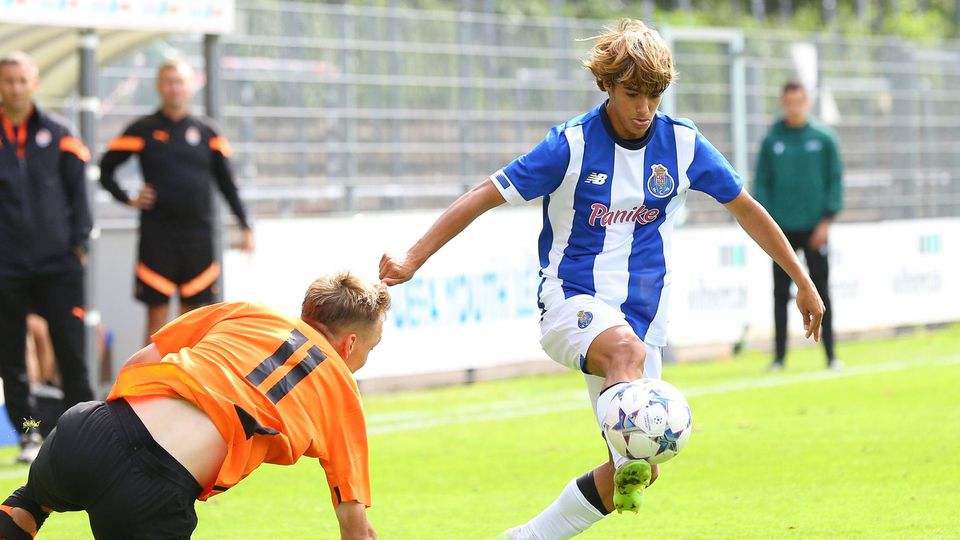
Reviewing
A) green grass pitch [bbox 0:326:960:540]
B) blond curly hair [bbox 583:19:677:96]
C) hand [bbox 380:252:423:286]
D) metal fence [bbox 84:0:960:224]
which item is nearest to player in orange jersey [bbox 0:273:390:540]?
hand [bbox 380:252:423:286]

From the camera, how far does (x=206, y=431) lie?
172 inches

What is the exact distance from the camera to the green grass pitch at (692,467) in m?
6.59

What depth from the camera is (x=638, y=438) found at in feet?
16.1

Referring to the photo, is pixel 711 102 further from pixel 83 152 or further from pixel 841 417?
pixel 83 152

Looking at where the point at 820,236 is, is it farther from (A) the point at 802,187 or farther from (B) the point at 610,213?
(B) the point at 610,213

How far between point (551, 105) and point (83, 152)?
28.4 ft

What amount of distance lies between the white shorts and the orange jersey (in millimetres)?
1146

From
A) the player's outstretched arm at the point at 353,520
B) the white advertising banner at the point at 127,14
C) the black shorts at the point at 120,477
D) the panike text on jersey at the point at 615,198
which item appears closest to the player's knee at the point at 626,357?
the panike text on jersey at the point at 615,198

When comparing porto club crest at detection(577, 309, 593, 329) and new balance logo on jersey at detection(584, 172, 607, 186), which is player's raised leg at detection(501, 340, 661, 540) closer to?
porto club crest at detection(577, 309, 593, 329)

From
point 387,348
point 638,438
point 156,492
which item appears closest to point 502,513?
point 638,438

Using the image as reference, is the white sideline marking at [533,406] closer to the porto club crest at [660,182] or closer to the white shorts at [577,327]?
the white shorts at [577,327]

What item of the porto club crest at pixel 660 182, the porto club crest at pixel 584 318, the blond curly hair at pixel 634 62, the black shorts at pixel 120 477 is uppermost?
the blond curly hair at pixel 634 62

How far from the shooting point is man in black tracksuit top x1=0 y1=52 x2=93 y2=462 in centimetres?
872

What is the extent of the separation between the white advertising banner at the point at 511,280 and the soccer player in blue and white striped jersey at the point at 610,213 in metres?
5.67
